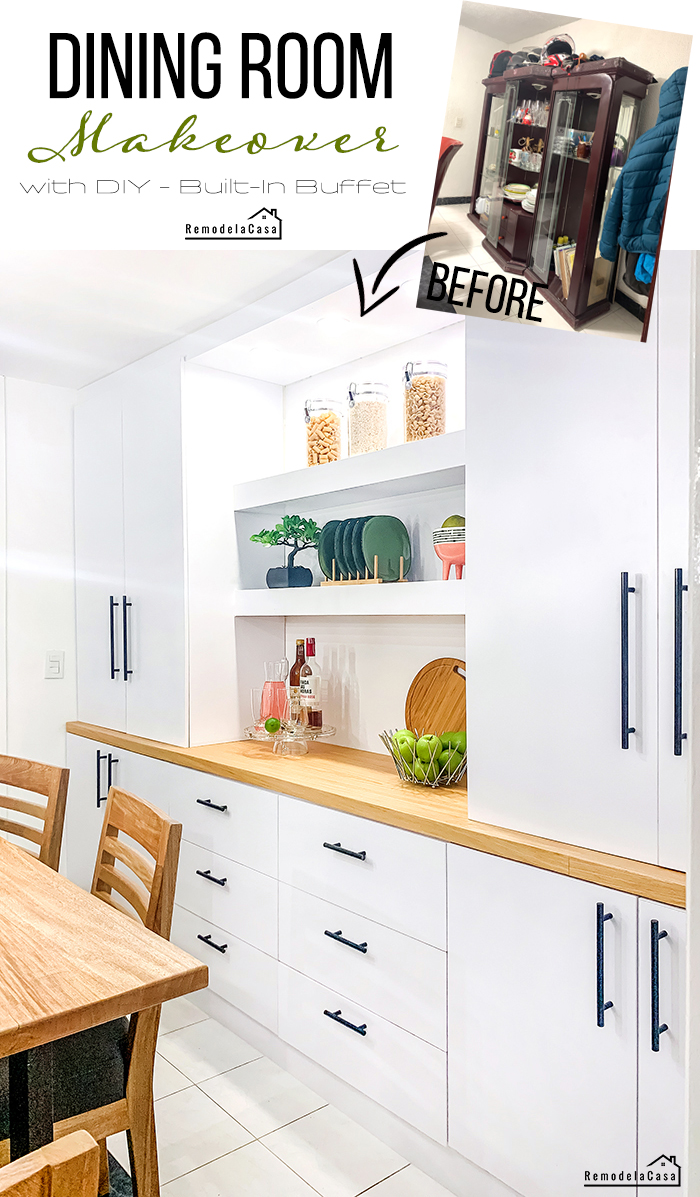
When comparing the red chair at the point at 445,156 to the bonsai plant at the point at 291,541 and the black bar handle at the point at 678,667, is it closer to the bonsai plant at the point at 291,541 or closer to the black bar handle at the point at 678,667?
the black bar handle at the point at 678,667

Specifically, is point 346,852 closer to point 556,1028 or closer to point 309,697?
point 556,1028

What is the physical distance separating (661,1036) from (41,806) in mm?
1577

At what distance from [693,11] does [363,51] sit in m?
0.64

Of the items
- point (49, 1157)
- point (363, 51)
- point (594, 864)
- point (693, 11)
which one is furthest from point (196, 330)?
point (49, 1157)

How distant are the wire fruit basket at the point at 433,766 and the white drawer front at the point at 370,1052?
1.99ft

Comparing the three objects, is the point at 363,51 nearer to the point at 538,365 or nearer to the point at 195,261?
the point at 538,365

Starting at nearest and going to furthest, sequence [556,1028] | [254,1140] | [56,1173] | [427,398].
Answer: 1. [56,1173]
2. [556,1028]
3. [254,1140]
4. [427,398]

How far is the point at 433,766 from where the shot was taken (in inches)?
83.9

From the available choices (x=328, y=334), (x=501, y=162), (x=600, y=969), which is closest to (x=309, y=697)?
(x=328, y=334)

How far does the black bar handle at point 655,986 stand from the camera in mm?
1399

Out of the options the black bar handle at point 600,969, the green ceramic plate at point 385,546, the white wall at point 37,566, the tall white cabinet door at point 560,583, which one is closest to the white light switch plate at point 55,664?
the white wall at point 37,566

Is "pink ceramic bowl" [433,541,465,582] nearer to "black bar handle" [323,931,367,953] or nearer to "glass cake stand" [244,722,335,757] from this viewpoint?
"glass cake stand" [244,722,335,757]

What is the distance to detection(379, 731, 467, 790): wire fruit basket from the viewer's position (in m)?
2.12

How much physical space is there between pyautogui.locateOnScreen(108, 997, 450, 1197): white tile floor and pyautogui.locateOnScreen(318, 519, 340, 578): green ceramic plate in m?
1.55
